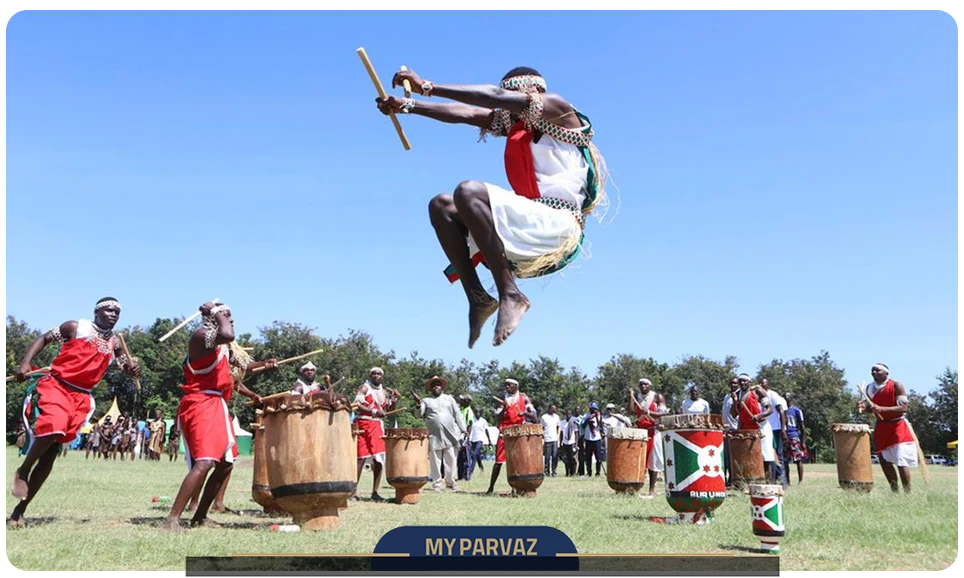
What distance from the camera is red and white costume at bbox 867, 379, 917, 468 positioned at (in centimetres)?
1079

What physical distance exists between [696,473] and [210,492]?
4.39 meters

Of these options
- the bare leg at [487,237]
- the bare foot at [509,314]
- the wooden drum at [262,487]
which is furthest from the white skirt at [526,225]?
the wooden drum at [262,487]

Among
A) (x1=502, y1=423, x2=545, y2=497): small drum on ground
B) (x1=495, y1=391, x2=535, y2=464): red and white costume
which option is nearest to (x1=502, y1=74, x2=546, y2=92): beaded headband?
(x1=502, y1=423, x2=545, y2=497): small drum on ground

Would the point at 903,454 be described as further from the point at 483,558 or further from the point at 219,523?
the point at 483,558

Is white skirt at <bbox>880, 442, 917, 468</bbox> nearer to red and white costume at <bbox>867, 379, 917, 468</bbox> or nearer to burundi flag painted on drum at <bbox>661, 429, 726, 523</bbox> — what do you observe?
red and white costume at <bbox>867, 379, 917, 468</bbox>

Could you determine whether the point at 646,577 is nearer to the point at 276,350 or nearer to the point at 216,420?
the point at 216,420

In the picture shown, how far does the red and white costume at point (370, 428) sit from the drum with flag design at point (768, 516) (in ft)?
23.5

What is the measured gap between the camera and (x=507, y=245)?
3.81 metres

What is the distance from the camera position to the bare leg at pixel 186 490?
705 centimetres

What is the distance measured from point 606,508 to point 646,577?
225 inches

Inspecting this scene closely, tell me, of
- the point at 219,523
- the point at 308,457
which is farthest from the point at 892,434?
the point at 219,523

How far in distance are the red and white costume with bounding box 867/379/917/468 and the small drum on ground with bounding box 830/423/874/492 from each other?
0.53 m

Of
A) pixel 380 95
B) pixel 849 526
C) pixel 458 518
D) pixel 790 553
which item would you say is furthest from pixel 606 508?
pixel 380 95

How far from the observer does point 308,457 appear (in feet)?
22.9
